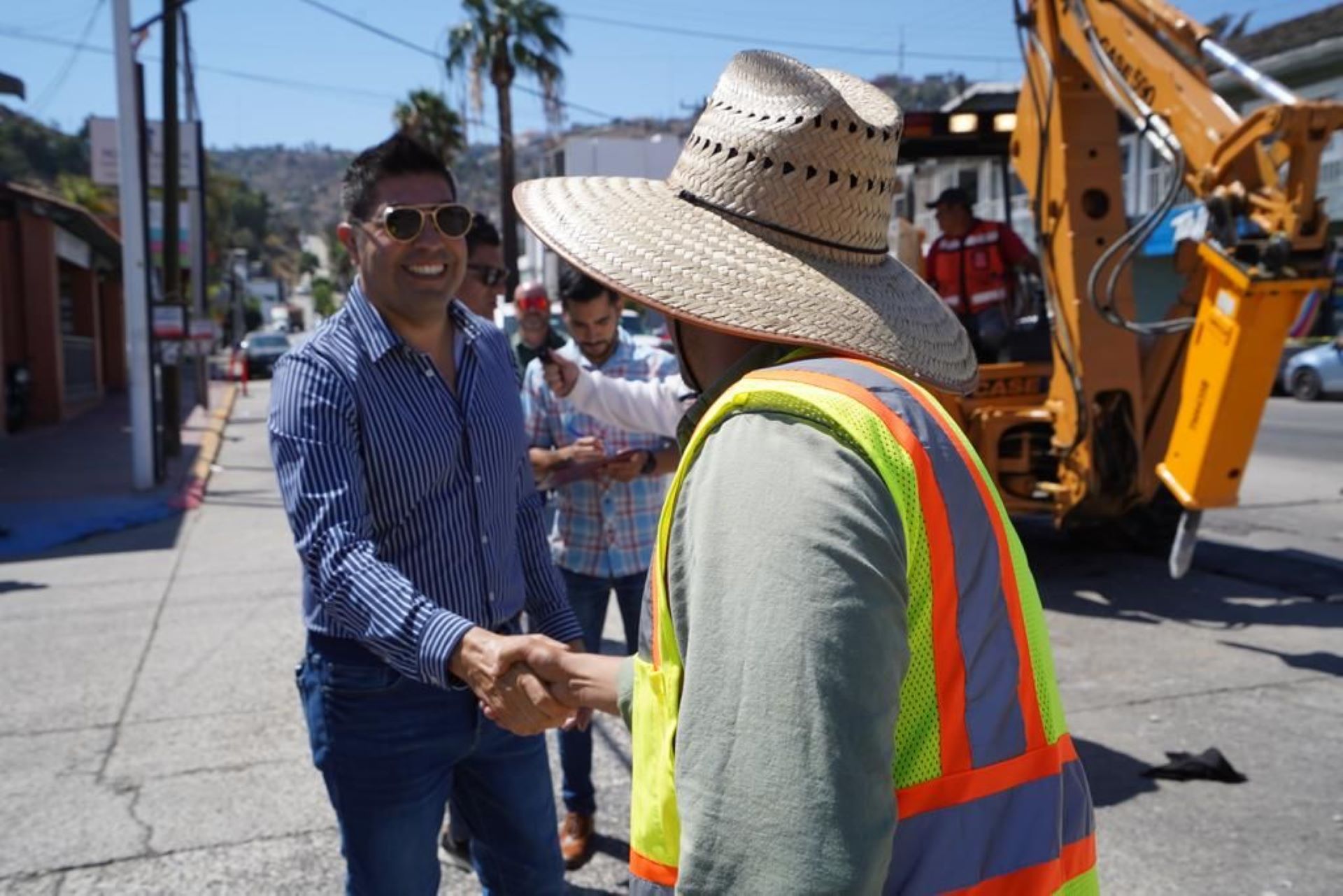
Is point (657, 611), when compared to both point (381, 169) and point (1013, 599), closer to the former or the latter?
point (1013, 599)

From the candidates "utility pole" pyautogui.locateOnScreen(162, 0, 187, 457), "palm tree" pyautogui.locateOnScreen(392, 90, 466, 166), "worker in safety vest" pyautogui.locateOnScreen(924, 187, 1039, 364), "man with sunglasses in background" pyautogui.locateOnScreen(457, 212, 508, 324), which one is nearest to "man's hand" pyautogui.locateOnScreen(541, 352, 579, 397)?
"man with sunglasses in background" pyautogui.locateOnScreen(457, 212, 508, 324)

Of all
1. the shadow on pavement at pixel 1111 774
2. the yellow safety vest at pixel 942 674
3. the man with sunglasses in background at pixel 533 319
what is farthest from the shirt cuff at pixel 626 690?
the man with sunglasses in background at pixel 533 319

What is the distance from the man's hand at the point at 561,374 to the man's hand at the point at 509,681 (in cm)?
189

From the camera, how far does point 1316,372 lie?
68.8 ft

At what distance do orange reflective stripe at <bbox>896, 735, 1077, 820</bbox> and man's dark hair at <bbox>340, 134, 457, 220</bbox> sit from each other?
192 cm

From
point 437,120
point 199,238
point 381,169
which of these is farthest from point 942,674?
point 437,120

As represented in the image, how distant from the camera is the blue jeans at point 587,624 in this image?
12.9 ft

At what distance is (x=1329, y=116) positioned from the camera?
18.4 ft

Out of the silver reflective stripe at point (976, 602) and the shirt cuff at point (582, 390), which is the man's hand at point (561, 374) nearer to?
the shirt cuff at point (582, 390)

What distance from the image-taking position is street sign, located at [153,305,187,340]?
14.1 meters

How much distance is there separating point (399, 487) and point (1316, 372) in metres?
22.1

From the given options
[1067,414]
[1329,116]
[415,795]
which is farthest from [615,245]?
[1067,414]

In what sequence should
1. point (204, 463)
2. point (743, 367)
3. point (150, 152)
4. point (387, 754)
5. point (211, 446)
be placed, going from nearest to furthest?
point (743, 367), point (387, 754), point (204, 463), point (211, 446), point (150, 152)

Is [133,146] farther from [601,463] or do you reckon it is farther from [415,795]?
[415,795]
